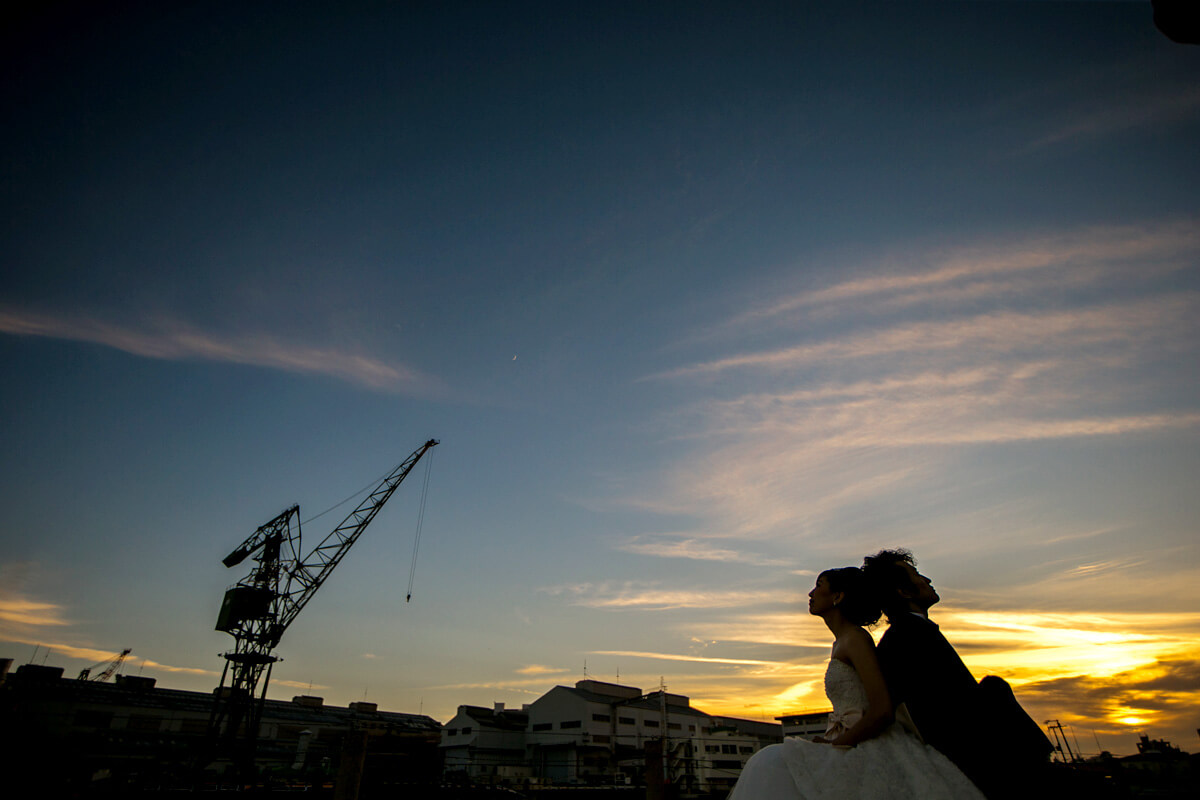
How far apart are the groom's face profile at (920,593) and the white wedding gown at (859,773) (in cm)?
64

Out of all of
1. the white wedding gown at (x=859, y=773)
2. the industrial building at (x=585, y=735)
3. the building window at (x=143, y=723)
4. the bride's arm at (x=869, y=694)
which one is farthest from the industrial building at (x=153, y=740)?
the industrial building at (x=585, y=735)

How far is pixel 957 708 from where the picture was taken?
2287 millimetres

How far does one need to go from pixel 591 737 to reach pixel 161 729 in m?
35.0

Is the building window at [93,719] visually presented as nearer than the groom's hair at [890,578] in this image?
No

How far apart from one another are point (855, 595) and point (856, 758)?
0.82 meters

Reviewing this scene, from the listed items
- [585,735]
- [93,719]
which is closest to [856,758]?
[93,719]

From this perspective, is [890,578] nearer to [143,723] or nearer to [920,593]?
[920,593]

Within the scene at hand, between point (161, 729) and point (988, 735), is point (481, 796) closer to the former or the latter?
point (988, 735)

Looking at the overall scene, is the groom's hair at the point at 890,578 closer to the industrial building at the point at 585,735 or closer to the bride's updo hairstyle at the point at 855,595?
the bride's updo hairstyle at the point at 855,595

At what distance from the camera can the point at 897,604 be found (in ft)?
9.02

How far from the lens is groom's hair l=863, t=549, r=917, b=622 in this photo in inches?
109

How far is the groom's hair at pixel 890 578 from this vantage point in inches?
109

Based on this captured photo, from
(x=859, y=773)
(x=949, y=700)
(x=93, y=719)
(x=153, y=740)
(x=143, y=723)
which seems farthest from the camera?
(x=143, y=723)

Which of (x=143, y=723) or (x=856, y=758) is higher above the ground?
(x=856, y=758)
